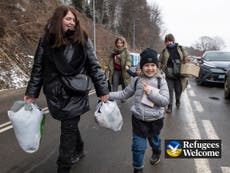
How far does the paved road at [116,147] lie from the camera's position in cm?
407

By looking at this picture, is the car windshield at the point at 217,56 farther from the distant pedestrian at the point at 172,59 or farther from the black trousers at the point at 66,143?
the black trousers at the point at 66,143

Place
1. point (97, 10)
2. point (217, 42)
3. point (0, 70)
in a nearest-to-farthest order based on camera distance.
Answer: point (0, 70)
point (97, 10)
point (217, 42)

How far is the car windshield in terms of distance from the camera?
46.9 feet

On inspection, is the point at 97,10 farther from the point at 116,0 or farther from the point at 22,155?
the point at 22,155

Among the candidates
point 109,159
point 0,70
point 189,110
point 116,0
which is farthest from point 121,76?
point 116,0

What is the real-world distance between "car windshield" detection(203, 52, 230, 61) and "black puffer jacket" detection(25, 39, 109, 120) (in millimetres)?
11705

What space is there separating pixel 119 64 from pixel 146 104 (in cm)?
462

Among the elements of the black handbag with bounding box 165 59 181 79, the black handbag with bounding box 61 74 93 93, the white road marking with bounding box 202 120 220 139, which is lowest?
the white road marking with bounding box 202 120 220 139

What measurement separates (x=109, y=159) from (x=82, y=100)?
1187 millimetres

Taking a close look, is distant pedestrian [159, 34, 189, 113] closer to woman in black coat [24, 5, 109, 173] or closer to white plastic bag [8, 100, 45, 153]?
woman in black coat [24, 5, 109, 173]

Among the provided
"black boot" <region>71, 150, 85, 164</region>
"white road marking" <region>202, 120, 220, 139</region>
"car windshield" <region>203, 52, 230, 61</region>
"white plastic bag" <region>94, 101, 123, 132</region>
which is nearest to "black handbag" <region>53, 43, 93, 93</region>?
"white plastic bag" <region>94, 101, 123, 132</region>

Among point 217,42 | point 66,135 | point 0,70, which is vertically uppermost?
point 66,135

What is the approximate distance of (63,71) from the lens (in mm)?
3365

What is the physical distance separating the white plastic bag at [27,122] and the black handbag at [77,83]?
0.53 meters
